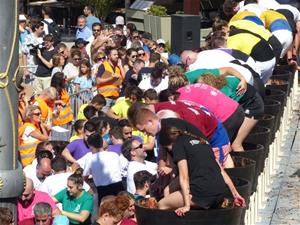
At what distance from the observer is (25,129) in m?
11.5

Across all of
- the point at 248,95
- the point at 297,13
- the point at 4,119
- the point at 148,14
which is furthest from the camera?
the point at 148,14

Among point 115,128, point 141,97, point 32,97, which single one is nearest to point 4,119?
point 115,128

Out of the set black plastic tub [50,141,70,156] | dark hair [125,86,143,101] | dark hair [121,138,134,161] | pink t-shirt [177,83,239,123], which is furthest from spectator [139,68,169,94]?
pink t-shirt [177,83,239,123]

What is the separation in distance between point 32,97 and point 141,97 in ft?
7.21

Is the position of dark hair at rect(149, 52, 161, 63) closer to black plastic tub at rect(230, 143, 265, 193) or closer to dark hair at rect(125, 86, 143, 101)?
dark hair at rect(125, 86, 143, 101)

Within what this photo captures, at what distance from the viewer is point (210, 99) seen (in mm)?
8211

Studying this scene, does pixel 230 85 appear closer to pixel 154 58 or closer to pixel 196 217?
pixel 196 217

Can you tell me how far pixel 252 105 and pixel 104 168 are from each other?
1.66 metres

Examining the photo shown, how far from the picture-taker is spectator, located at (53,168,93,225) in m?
8.42

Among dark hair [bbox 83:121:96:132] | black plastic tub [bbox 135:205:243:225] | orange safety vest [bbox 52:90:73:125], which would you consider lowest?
orange safety vest [bbox 52:90:73:125]

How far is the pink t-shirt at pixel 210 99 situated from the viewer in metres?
8.17

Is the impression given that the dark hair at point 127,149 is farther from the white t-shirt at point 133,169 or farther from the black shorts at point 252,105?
the black shorts at point 252,105

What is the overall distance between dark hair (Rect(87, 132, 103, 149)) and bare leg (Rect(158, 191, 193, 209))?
3.23 meters

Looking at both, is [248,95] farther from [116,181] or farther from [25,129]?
[25,129]
